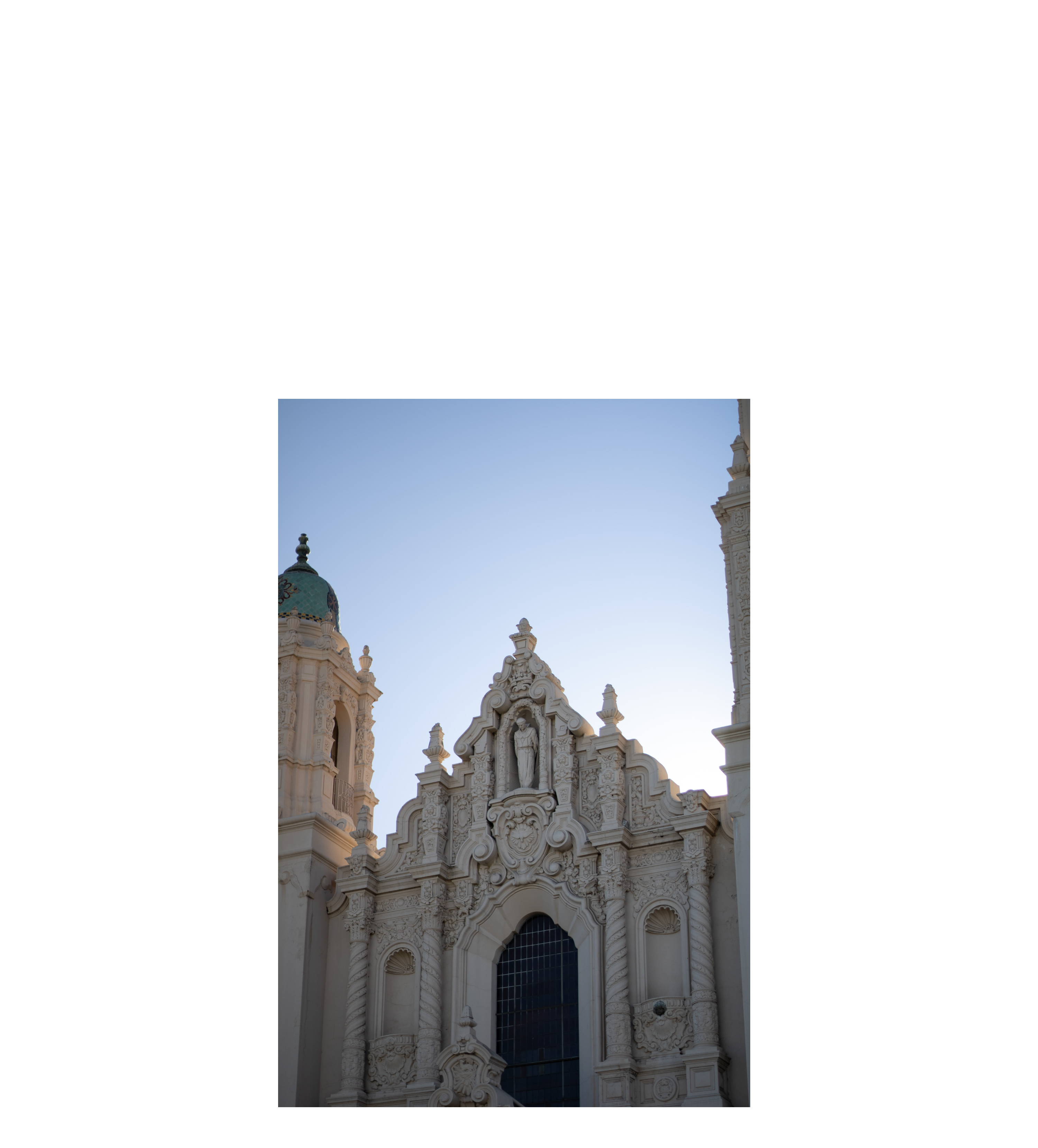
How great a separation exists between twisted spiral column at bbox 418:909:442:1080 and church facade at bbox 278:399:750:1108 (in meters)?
0.03

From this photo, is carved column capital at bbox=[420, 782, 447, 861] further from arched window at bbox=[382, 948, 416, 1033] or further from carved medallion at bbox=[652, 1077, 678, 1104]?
carved medallion at bbox=[652, 1077, 678, 1104]

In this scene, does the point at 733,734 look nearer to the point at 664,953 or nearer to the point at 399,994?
the point at 664,953

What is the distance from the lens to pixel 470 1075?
17.5m

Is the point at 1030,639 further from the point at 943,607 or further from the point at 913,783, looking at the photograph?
the point at 913,783

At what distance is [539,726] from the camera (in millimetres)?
20734

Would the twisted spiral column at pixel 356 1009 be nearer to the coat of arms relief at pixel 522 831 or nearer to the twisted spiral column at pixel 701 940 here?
the coat of arms relief at pixel 522 831

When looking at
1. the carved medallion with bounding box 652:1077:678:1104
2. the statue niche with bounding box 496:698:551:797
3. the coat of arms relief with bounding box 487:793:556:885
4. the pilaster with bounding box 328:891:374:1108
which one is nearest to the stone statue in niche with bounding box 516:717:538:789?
the statue niche with bounding box 496:698:551:797

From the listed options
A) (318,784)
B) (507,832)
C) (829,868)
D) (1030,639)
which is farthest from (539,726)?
(1030,639)

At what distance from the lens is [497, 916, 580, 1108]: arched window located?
1853 cm

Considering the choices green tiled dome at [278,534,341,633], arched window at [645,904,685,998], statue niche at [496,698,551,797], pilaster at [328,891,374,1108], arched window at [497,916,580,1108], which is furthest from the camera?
green tiled dome at [278,534,341,633]

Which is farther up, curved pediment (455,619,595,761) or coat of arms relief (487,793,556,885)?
curved pediment (455,619,595,761)

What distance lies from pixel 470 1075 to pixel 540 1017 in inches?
74.9

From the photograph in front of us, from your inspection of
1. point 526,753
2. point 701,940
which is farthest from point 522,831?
point 701,940

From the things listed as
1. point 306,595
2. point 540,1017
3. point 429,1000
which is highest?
point 306,595
